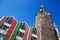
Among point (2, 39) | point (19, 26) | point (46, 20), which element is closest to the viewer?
point (2, 39)

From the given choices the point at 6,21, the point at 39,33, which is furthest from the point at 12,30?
the point at 39,33

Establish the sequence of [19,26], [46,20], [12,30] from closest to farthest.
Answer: [12,30], [19,26], [46,20]

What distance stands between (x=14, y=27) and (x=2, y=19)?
12.2 ft

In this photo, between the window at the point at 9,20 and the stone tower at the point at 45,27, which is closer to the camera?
the window at the point at 9,20

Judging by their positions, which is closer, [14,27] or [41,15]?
[14,27]

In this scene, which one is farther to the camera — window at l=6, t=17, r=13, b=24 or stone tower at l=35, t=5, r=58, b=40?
stone tower at l=35, t=5, r=58, b=40

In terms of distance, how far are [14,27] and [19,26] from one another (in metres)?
1.52

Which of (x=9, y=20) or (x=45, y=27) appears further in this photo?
(x=45, y=27)

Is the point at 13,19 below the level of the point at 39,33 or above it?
above

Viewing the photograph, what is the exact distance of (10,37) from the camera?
82.0 feet

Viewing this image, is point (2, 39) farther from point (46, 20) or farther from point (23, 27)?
point (46, 20)

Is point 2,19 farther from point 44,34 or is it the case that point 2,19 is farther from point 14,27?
point 44,34

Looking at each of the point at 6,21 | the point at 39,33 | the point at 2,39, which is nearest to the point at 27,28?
the point at 39,33

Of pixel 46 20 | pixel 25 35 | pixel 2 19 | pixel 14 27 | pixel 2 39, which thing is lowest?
pixel 2 39
